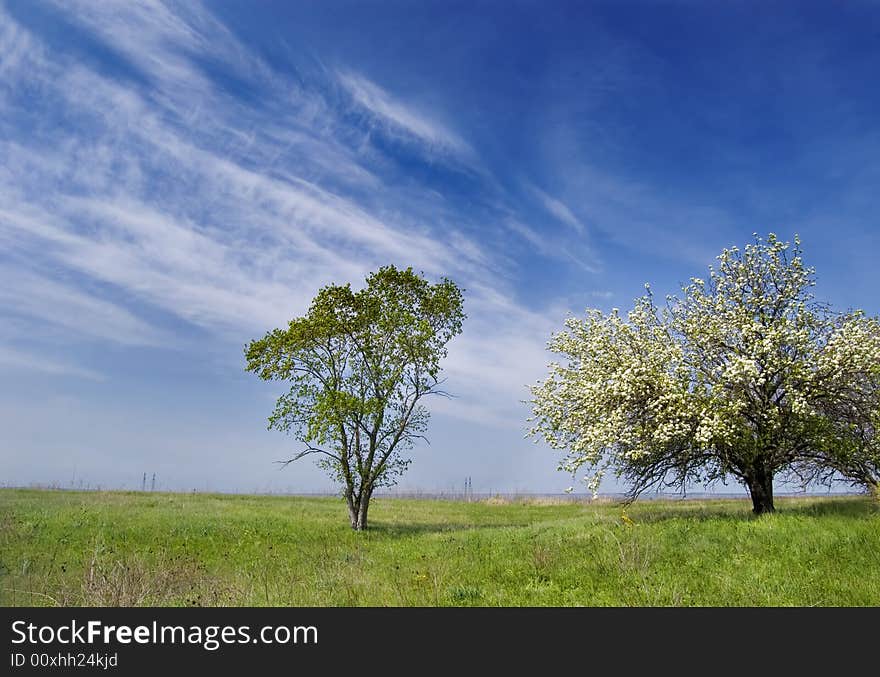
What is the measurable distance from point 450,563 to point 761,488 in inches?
572

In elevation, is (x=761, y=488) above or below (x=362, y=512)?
above

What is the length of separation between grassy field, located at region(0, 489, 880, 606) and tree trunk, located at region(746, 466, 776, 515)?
171cm

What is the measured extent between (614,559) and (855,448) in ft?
42.6

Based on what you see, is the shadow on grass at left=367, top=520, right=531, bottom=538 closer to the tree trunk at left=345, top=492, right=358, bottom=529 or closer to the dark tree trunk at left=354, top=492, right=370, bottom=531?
the dark tree trunk at left=354, top=492, right=370, bottom=531

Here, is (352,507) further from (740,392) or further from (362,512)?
(740,392)

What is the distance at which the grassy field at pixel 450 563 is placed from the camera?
1326 centimetres

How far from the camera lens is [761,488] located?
2491 centimetres

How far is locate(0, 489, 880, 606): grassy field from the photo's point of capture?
13.3 m

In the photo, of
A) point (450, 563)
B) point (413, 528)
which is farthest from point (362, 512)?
point (450, 563)

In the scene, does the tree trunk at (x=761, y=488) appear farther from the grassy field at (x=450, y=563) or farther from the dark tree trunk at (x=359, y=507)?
the dark tree trunk at (x=359, y=507)

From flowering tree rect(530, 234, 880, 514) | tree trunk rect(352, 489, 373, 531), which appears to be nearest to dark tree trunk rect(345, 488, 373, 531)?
tree trunk rect(352, 489, 373, 531)
